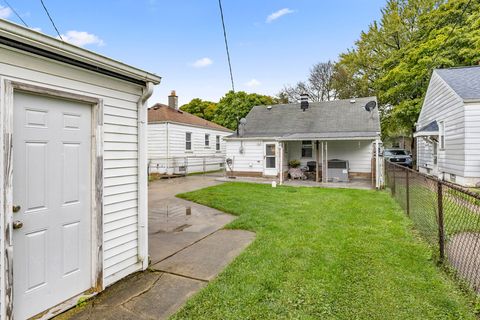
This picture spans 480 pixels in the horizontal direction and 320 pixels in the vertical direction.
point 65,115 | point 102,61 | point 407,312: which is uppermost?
point 102,61

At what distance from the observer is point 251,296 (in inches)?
119

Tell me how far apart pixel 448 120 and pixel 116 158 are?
13572 millimetres

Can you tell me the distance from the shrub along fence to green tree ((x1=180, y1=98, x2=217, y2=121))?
3366 centimetres

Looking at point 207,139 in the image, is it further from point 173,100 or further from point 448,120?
point 448,120

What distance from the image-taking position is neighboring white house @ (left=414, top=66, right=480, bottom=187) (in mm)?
9594

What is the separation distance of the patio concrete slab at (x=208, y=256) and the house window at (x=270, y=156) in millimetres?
9462

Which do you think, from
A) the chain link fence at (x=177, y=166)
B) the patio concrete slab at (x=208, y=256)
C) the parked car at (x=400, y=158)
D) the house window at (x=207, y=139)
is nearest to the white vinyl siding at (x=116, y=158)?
the patio concrete slab at (x=208, y=256)

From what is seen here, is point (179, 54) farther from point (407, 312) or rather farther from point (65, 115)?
point (407, 312)

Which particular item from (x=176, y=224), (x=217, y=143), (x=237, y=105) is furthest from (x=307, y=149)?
(x=237, y=105)

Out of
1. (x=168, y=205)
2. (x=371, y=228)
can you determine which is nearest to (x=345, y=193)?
(x=371, y=228)

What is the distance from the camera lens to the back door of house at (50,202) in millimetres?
2498

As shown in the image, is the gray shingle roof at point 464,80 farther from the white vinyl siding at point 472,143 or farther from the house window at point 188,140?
the house window at point 188,140

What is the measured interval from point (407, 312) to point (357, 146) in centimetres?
1242

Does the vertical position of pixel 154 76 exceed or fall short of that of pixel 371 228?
it exceeds it
